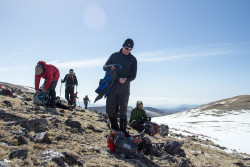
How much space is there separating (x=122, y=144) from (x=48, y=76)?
21.4 feet

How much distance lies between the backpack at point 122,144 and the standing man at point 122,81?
1.33 ft

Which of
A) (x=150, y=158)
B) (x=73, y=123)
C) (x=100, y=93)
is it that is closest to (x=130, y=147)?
(x=150, y=158)

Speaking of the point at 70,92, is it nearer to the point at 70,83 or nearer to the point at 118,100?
the point at 70,83

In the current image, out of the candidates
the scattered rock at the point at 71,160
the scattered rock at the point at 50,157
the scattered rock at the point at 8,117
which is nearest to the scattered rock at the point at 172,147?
the scattered rock at the point at 71,160

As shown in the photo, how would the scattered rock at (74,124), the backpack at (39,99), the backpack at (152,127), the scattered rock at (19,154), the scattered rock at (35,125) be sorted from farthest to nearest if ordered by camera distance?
1. the backpack at (39,99)
2. the backpack at (152,127)
3. the scattered rock at (74,124)
4. the scattered rock at (35,125)
5. the scattered rock at (19,154)

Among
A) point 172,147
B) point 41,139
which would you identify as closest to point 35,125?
point 41,139

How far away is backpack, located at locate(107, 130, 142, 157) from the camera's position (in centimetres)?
497

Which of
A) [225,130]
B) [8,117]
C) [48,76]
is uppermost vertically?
[48,76]

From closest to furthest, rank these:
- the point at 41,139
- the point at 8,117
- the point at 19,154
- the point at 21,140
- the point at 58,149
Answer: the point at 19,154 → the point at 21,140 → the point at 58,149 → the point at 41,139 → the point at 8,117

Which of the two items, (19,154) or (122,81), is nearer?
(19,154)

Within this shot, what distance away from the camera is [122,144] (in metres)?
5.00

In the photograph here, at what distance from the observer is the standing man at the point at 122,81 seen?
18.2 ft

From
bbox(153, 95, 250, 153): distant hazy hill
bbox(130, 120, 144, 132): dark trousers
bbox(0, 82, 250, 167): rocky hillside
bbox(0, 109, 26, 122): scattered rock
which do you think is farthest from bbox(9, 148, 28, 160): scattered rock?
bbox(153, 95, 250, 153): distant hazy hill

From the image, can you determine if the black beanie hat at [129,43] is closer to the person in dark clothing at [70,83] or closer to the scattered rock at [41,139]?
the scattered rock at [41,139]
